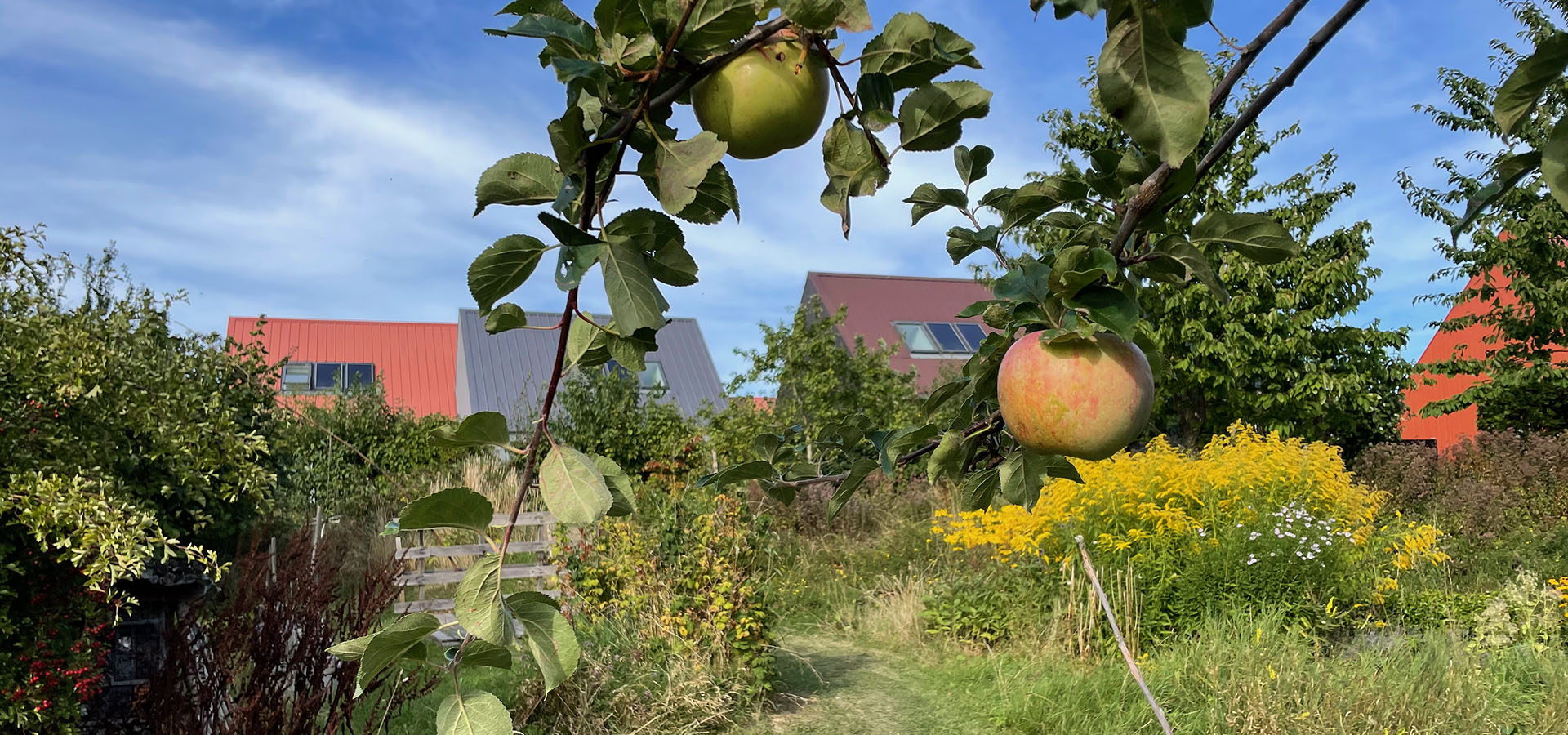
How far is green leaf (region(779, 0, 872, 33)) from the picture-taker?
0.44m

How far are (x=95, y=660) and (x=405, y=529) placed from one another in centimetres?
317

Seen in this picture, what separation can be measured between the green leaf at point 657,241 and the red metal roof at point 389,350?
13.9 m

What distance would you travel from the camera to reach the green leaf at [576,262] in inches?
17.0

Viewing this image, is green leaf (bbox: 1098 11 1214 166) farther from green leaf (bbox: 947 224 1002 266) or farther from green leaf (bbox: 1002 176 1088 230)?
green leaf (bbox: 947 224 1002 266)

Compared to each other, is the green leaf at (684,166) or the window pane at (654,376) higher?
the window pane at (654,376)

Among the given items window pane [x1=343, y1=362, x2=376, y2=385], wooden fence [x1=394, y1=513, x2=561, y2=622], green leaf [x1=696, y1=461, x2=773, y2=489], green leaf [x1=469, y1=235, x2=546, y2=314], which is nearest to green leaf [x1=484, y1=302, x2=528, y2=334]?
green leaf [x1=469, y1=235, x2=546, y2=314]

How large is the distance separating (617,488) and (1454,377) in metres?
15.7

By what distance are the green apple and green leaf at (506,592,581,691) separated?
0.26 metres

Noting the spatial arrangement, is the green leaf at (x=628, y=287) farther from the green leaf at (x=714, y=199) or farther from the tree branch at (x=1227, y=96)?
the tree branch at (x=1227, y=96)

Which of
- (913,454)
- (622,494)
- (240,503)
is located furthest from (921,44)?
(240,503)

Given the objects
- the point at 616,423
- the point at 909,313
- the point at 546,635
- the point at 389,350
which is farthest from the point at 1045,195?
the point at 389,350

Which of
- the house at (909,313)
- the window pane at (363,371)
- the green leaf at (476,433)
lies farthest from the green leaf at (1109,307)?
the window pane at (363,371)

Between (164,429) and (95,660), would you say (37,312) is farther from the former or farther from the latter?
(95,660)

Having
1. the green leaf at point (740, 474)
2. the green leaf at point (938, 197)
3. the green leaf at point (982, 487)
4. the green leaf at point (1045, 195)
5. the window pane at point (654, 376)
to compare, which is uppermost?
the window pane at point (654, 376)
